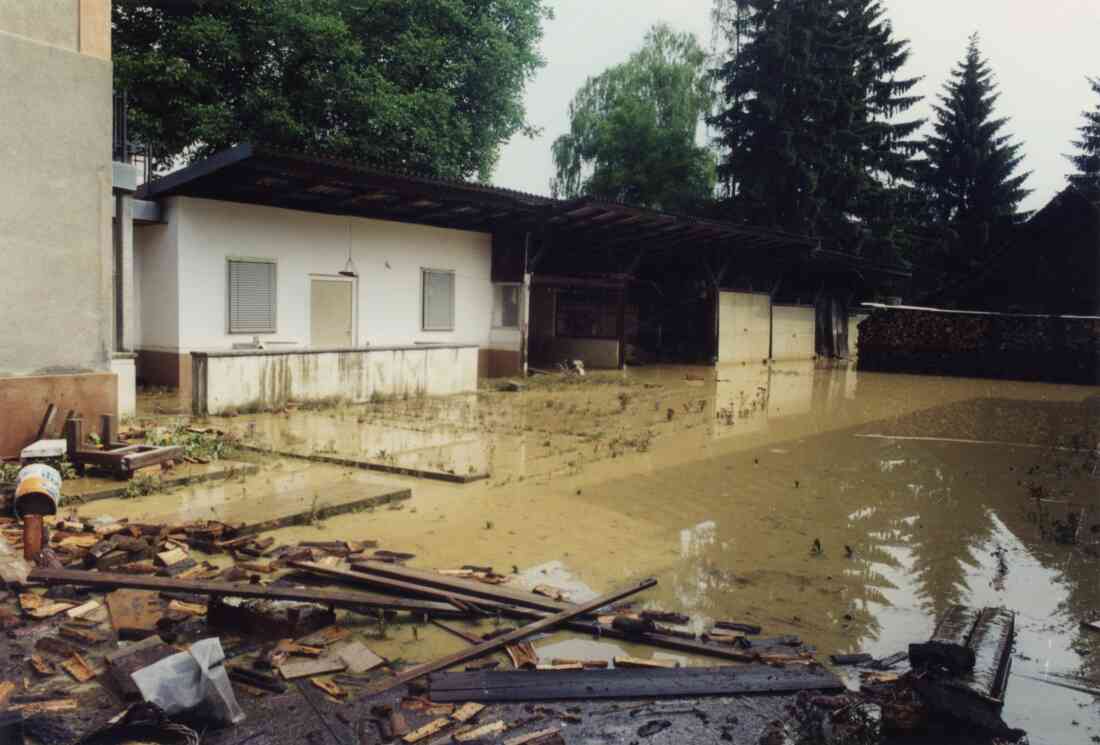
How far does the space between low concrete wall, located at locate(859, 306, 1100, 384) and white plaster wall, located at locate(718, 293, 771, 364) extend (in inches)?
122

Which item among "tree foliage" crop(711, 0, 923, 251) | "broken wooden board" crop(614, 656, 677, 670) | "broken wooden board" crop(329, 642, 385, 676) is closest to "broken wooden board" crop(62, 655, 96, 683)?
"broken wooden board" crop(329, 642, 385, 676)

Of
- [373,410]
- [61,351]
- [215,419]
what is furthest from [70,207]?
[373,410]

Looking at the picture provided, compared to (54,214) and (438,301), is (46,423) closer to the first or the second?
(54,214)

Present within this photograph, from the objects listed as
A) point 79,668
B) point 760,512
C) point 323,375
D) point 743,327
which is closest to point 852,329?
point 743,327

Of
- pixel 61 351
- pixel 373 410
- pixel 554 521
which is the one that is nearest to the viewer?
pixel 554 521

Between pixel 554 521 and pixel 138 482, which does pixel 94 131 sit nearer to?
pixel 138 482

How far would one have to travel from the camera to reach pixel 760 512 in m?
7.90

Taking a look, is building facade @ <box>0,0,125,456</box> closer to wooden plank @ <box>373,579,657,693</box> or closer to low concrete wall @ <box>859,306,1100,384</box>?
wooden plank @ <box>373,579,657,693</box>

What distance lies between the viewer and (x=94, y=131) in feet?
29.9

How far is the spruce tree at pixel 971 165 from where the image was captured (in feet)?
128

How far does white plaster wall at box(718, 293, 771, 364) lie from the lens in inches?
1053

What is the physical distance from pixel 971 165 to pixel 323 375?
116 feet

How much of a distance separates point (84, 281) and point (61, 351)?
76 cm

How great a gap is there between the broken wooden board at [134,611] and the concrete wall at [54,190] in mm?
4528
